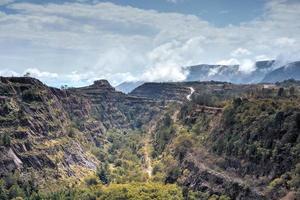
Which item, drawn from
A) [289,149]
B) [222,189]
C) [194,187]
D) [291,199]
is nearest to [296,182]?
[291,199]

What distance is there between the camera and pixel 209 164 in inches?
7825

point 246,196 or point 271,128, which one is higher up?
point 271,128

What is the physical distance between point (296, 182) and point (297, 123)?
89.4 feet

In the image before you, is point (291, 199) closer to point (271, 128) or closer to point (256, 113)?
point (271, 128)

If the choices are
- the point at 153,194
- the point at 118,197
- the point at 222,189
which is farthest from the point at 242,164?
the point at 118,197

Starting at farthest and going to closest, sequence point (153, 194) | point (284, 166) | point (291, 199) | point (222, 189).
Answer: point (153, 194) → point (222, 189) → point (284, 166) → point (291, 199)

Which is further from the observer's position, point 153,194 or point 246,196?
point 153,194

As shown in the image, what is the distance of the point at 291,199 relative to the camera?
139125mm

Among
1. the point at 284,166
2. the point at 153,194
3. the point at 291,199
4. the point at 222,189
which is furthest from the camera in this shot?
the point at 153,194

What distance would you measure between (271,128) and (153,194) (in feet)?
161

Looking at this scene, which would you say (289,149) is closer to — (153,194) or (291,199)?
(291,199)

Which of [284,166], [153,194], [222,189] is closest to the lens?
[284,166]

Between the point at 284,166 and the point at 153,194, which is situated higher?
the point at 284,166

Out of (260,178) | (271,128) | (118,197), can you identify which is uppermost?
(271,128)
